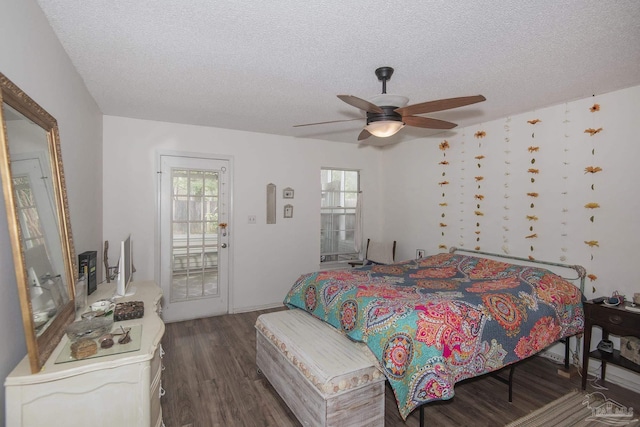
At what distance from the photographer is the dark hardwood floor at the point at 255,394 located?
234 centimetres

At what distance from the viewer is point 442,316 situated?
7.20ft

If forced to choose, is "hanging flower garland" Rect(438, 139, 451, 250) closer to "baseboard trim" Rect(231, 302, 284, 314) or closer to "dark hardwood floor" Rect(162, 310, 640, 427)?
"dark hardwood floor" Rect(162, 310, 640, 427)

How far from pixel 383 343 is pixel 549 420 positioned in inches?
56.9

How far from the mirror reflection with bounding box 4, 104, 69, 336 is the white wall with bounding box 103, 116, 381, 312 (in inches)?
91.7

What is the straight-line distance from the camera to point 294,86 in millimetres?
2840

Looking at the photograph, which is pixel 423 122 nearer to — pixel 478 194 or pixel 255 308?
pixel 478 194

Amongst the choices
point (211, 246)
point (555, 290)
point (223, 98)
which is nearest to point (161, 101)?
point (223, 98)

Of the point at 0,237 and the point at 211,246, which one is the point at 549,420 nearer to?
the point at 0,237

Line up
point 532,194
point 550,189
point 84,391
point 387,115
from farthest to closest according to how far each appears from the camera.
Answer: point 532,194, point 550,189, point 387,115, point 84,391

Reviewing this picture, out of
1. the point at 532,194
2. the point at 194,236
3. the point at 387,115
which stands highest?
the point at 387,115

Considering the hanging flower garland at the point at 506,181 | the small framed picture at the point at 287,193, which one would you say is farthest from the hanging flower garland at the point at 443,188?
the small framed picture at the point at 287,193

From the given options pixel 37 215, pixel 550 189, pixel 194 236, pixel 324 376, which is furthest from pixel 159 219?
pixel 550 189

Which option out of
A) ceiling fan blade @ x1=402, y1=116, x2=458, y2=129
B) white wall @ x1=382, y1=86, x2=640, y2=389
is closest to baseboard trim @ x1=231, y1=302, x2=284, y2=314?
white wall @ x1=382, y1=86, x2=640, y2=389

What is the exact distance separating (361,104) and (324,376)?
178cm
